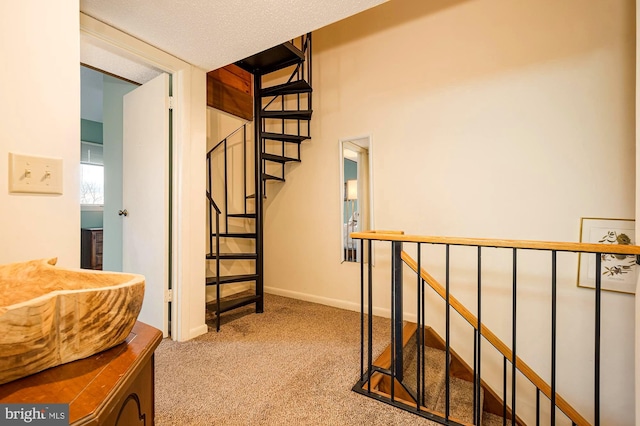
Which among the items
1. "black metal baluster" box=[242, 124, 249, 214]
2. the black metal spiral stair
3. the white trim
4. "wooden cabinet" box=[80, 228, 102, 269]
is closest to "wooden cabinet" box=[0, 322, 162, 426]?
the black metal spiral stair

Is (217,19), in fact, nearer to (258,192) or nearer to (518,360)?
(258,192)

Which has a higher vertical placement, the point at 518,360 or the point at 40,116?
the point at 40,116

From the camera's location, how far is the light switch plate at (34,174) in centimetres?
96

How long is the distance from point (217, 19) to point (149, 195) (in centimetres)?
136

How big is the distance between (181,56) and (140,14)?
449 mm

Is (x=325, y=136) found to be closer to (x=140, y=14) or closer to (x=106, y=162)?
(x=140, y=14)

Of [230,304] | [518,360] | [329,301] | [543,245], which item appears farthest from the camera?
[329,301]

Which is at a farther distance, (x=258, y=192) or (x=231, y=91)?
(x=231, y=91)

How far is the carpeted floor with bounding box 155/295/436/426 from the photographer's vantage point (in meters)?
1.44

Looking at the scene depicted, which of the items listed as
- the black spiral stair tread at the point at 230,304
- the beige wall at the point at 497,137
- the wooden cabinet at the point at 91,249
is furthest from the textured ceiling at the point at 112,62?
the wooden cabinet at the point at 91,249

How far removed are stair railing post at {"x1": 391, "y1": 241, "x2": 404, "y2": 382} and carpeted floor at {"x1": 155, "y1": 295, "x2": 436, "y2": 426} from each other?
0.28 metres

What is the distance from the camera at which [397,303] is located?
168 cm

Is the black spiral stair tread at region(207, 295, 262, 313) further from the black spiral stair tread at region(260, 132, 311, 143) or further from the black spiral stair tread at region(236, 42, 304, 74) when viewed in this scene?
the black spiral stair tread at region(236, 42, 304, 74)

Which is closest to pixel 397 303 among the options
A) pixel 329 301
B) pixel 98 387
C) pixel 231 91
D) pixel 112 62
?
pixel 98 387
